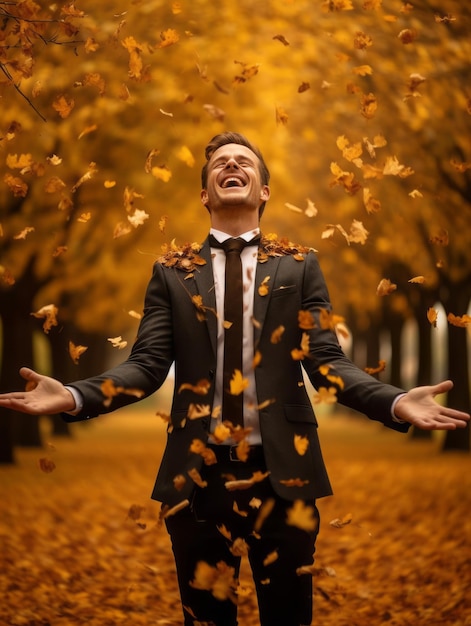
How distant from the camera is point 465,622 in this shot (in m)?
6.29

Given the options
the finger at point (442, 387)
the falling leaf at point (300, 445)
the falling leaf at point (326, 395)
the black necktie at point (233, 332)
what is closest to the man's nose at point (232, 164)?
the black necktie at point (233, 332)

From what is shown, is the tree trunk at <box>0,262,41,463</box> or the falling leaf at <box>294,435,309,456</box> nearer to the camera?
the falling leaf at <box>294,435,309,456</box>

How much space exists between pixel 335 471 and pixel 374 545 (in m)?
6.94

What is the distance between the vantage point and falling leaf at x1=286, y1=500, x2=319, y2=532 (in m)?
3.86

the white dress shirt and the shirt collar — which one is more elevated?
the shirt collar

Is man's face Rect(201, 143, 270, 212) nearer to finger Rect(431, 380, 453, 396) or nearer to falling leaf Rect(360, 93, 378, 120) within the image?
finger Rect(431, 380, 453, 396)

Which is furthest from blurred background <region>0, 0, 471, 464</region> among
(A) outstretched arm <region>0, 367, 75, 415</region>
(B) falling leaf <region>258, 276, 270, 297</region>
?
(A) outstretched arm <region>0, 367, 75, 415</region>

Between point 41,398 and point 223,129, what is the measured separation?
43.7ft

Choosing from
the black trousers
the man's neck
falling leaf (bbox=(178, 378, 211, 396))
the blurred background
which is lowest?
the black trousers

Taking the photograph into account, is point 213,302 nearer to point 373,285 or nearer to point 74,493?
point 74,493

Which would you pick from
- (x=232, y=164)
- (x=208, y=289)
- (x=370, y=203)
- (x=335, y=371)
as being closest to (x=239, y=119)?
(x=370, y=203)

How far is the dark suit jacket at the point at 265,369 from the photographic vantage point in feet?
12.8

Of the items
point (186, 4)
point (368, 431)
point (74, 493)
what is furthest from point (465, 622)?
point (368, 431)

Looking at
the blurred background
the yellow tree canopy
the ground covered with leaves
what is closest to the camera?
the ground covered with leaves
